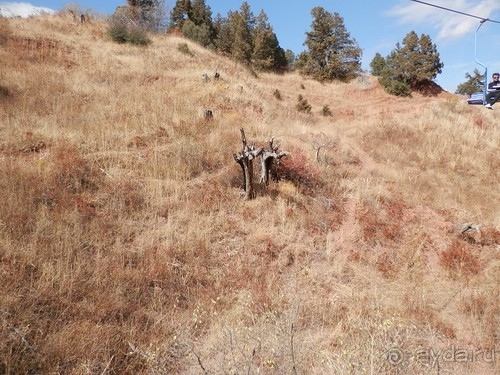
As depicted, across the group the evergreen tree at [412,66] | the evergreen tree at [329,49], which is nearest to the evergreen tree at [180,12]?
the evergreen tree at [329,49]

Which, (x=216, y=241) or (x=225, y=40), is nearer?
(x=216, y=241)

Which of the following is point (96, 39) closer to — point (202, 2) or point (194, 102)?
point (194, 102)

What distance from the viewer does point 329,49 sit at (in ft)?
101

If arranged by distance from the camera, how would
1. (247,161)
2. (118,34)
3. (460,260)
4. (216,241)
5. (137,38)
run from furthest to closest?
(137,38)
(118,34)
(247,161)
(460,260)
(216,241)

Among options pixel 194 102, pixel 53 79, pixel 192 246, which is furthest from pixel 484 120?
pixel 53 79

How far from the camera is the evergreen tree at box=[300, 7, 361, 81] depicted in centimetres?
2997

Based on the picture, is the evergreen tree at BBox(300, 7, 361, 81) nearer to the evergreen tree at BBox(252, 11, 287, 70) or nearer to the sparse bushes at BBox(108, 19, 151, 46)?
the evergreen tree at BBox(252, 11, 287, 70)

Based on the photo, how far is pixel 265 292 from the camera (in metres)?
5.30

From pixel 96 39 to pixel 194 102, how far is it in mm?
10334

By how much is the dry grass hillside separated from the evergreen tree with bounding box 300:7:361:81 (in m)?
18.1

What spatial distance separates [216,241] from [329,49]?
28893 millimetres

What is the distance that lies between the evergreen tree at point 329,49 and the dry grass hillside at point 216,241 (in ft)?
59.4

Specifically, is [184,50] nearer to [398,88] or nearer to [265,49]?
[265,49]

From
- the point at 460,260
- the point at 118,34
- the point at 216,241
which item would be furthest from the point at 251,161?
the point at 118,34
